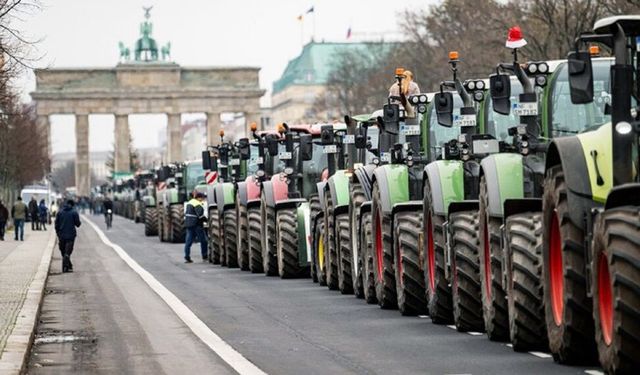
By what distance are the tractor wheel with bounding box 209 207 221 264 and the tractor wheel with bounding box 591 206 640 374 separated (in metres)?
27.8

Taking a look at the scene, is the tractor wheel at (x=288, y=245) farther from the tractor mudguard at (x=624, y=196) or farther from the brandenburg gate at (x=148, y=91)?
the brandenburg gate at (x=148, y=91)

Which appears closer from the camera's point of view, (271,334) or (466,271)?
(466,271)

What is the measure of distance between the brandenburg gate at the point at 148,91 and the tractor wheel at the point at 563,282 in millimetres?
155624

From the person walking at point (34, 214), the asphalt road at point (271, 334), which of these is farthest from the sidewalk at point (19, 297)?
the person walking at point (34, 214)

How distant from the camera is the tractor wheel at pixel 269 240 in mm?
33312

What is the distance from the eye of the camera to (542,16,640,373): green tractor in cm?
1262

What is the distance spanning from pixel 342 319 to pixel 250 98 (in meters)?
151

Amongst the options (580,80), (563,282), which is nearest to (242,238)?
(563,282)

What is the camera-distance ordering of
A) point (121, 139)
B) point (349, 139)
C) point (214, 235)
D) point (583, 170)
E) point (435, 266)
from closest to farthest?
1. point (583, 170)
2. point (435, 266)
3. point (349, 139)
4. point (214, 235)
5. point (121, 139)

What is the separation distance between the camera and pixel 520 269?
16250mm

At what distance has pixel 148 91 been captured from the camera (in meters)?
176

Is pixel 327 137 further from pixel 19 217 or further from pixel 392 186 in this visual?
pixel 19 217

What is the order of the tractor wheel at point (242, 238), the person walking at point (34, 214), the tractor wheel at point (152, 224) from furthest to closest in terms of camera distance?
the person walking at point (34, 214) → the tractor wheel at point (152, 224) → the tractor wheel at point (242, 238)

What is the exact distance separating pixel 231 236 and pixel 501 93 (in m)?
21.7
